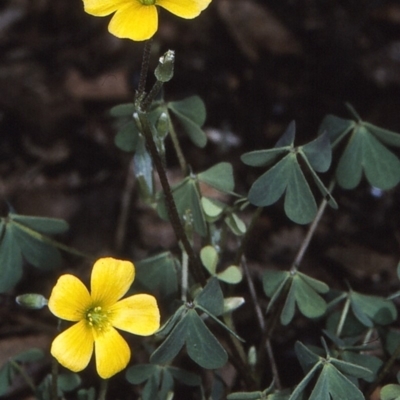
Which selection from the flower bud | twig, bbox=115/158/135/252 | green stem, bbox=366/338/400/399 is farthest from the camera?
twig, bbox=115/158/135/252

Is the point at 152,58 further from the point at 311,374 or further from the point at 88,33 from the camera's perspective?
the point at 311,374

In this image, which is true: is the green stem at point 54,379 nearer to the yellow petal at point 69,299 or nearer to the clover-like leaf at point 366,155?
the yellow petal at point 69,299

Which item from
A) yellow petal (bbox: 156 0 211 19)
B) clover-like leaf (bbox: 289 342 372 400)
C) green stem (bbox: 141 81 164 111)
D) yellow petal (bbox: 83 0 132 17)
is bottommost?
clover-like leaf (bbox: 289 342 372 400)

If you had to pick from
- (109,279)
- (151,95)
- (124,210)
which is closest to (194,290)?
(109,279)

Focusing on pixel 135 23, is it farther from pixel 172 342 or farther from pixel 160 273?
pixel 160 273

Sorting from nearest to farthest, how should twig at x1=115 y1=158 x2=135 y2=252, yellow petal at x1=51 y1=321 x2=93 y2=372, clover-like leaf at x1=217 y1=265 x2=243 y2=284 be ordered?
yellow petal at x1=51 y1=321 x2=93 y2=372 < clover-like leaf at x1=217 y1=265 x2=243 y2=284 < twig at x1=115 y1=158 x2=135 y2=252

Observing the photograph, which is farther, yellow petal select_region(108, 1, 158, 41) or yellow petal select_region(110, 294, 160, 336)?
yellow petal select_region(110, 294, 160, 336)

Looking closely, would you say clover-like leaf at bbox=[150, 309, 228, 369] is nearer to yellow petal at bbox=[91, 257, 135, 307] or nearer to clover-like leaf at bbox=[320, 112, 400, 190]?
yellow petal at bbox=[91, 257, 135, 307]

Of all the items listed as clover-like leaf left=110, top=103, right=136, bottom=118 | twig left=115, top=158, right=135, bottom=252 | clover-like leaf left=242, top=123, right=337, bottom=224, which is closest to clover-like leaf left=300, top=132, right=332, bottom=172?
clover-like leaf left=242, top=123, right=337, bottom=224
